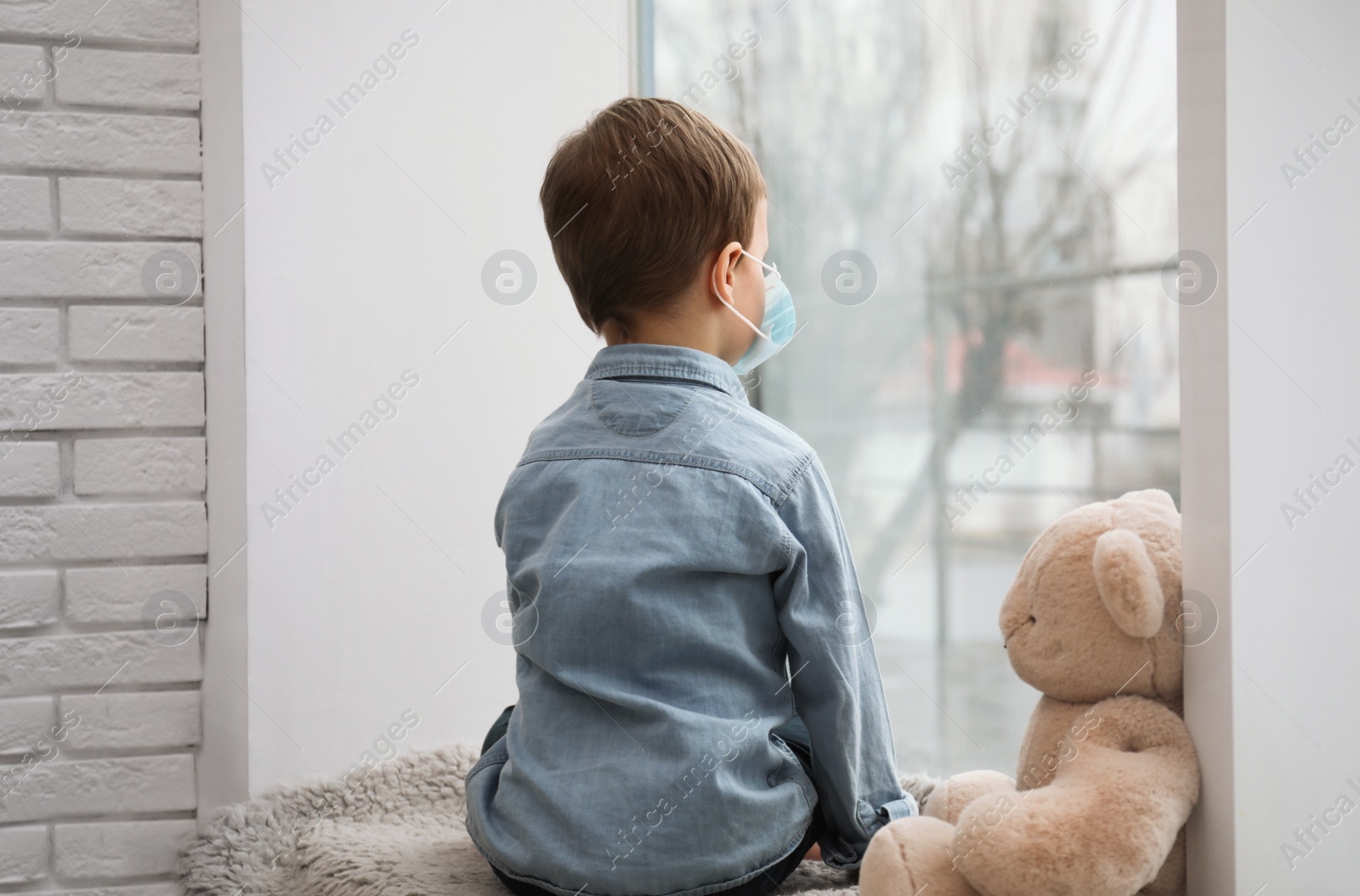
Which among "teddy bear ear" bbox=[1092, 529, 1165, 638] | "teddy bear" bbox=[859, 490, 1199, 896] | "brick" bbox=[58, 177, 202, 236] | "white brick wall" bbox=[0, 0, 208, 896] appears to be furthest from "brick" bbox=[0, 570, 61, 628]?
"teddy bear ear" bbox=[1092, 529, 1165, 638]

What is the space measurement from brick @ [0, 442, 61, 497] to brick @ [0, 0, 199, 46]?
1.84ft

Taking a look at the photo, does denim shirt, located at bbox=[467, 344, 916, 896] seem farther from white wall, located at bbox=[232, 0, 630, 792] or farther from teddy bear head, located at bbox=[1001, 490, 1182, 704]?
white wall, located at bbox=[232, 0, 630, 792]

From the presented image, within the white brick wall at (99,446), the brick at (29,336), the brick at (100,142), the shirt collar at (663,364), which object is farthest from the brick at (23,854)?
the shirt collar at (663,364)

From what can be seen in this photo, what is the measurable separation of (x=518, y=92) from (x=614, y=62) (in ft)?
0.60

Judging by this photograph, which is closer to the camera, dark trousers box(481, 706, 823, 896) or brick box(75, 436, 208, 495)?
dark trousers box(481, 706, 823, 896)

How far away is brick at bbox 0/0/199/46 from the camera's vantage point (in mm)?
1363

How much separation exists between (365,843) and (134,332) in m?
0.78

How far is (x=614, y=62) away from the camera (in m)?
1.70

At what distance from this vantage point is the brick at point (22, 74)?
1.37 meters

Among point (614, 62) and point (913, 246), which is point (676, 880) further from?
point (614, 62)

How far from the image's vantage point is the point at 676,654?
2.97 ft

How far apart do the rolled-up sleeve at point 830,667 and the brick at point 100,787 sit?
0.99 m

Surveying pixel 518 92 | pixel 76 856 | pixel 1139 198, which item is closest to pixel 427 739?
pixel 76 856

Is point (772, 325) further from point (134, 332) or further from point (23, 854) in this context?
point (23, 854)
